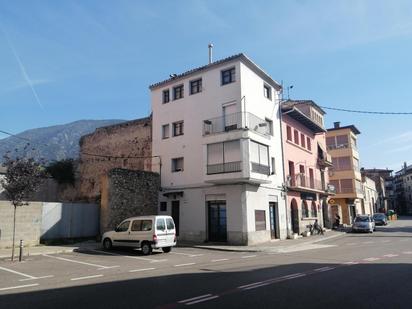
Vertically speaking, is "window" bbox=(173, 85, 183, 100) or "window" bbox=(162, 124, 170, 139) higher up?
"window" bbox=(173, 85, 183, 100)

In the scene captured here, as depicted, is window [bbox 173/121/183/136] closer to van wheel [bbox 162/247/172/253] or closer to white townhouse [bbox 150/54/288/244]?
white townhouse [bbox 150/54/288/244]

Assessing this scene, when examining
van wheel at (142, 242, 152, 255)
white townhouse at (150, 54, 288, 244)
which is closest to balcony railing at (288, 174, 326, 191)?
white townhouse at (150, 54, 288, 244)

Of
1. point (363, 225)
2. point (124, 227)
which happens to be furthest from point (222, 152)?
point (363, 225)

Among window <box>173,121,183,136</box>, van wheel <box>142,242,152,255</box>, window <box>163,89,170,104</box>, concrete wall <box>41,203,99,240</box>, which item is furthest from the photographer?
window <box>163,89,170,104</box>

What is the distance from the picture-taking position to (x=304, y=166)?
3422 centimetres

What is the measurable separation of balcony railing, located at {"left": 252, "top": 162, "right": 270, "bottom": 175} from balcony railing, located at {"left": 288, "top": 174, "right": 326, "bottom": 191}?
17.4 feet

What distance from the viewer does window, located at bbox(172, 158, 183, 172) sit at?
2710 cm

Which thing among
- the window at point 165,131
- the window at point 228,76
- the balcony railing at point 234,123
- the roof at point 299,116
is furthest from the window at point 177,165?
the roof at point 299,116

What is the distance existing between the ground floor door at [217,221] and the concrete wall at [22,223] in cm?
1077

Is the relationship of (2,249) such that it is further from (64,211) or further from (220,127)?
(220,127)

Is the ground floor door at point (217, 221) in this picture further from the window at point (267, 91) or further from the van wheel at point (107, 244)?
the window at point (267, 91)

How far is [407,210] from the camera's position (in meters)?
113

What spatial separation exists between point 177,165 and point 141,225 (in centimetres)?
963

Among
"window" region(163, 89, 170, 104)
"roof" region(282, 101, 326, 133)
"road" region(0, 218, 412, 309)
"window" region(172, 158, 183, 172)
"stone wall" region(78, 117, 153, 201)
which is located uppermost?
"window" region(163, 89, 170, 104)
